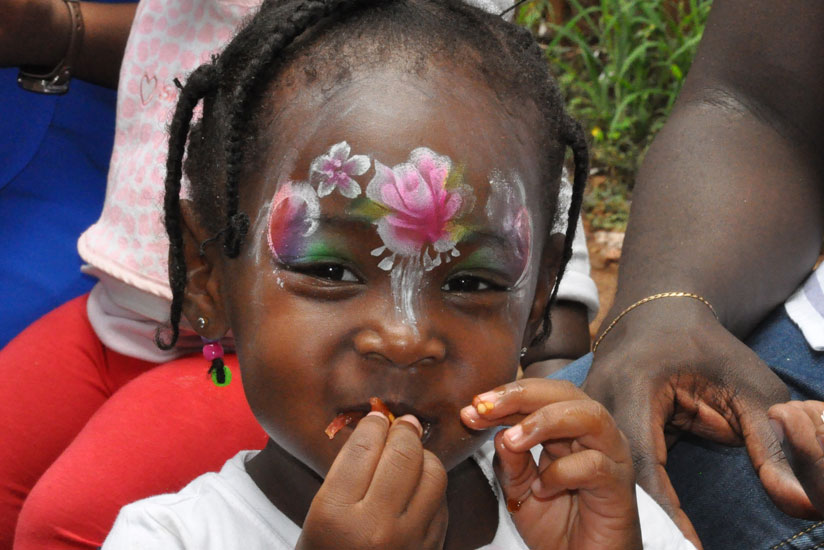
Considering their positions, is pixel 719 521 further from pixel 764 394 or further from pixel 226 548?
pixel 226 548

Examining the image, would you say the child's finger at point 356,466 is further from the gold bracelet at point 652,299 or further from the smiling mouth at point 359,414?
the gold bracelet at point 652,299

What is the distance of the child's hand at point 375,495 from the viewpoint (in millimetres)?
1098

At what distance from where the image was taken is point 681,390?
1.58m

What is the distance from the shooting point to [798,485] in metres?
1.36

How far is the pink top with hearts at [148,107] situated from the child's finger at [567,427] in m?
0.93

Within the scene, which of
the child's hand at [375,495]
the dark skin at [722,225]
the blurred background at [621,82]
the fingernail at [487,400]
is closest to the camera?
the child's hand at [375,495]

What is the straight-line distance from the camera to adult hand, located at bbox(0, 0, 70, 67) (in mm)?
1859

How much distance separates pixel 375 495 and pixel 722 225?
104cm

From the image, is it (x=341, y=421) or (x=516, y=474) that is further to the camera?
(x=516, y=474)

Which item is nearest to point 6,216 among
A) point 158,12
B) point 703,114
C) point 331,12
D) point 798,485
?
point 158,12

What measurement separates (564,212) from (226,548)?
0.87 metres

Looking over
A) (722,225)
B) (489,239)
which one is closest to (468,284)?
(489,239)

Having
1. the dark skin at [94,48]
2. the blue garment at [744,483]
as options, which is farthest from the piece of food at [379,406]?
the dark skin at [94,48]

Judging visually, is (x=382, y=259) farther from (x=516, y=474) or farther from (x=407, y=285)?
(x=516, y=474)
